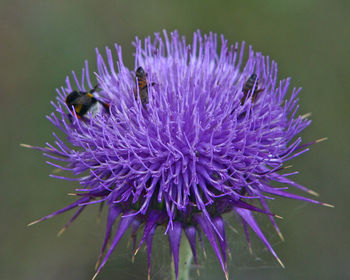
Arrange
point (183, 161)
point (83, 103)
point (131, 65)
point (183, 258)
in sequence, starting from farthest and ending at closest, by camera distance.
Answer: point (131, 65) < point (83, 103) < point (183, 258) < point (183, 161)

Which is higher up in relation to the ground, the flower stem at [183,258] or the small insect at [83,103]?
the small insect at [83,103]

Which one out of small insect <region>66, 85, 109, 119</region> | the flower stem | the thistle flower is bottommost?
the flower stem

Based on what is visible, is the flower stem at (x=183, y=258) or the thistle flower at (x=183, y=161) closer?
the thistle flower at (x=183, y=161)

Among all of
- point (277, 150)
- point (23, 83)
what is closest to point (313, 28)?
point (277, 150)

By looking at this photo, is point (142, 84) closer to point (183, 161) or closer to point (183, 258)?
point (183, 161)

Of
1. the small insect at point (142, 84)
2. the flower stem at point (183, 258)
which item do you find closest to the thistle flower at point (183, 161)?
the small insect at point (142, 84)

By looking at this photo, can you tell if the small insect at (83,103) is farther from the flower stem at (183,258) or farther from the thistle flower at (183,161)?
the flower stem at (183,258)

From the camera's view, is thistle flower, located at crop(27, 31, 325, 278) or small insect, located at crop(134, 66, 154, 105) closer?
thistle flower, located at crop(27, 31, 325, 278)

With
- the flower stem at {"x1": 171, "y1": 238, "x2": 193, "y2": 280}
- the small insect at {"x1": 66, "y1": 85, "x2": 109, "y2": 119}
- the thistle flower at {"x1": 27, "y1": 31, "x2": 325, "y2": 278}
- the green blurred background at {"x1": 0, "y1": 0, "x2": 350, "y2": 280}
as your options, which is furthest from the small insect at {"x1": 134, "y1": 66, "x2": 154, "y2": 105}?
the green blurred background at {"x1": 0, "y1": 0, "x2": 350, "y2": 280}

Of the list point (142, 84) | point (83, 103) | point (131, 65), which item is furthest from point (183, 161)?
point (131, 65)

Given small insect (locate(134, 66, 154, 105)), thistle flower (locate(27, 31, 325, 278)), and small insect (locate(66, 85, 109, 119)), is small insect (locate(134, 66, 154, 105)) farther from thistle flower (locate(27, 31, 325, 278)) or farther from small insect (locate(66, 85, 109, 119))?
small insect (locate(66, 85, 109, 119))
